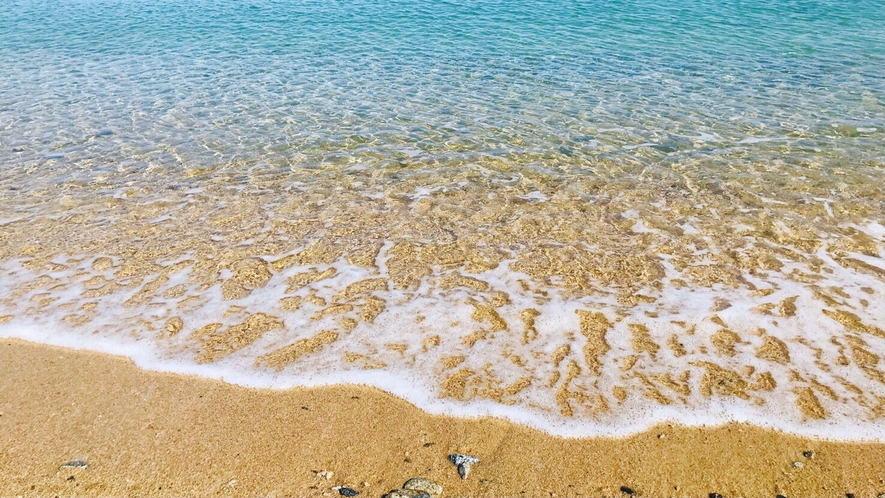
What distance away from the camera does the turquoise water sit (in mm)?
10273

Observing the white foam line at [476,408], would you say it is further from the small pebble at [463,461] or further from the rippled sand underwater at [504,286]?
the small pebble at [463,461]

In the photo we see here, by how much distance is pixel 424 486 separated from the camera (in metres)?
3.54

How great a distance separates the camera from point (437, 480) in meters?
3.60

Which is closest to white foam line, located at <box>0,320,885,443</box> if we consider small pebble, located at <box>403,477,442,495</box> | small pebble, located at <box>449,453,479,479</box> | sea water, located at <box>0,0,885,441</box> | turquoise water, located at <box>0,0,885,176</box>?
sea water, located at <box>0,0,885,441</box>

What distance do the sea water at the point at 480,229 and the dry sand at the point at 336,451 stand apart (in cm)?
20

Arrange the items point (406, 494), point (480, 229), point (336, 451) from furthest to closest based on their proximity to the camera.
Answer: point (480, 229)
point (336, 451)
point (406, 494)

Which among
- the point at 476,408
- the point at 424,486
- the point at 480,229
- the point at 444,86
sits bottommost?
the point at 444,86

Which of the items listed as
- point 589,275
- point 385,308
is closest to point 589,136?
point 589,275

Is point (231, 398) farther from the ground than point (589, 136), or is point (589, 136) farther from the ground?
point (231, 398)

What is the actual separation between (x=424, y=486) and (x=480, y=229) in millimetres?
4089

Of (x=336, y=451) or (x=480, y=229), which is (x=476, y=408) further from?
(x=480, y=229)

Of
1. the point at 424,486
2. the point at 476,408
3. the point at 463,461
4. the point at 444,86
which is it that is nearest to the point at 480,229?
the point at 476,408

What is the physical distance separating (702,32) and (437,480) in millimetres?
20561

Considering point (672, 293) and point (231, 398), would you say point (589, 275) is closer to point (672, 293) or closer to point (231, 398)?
point (672, 293)
